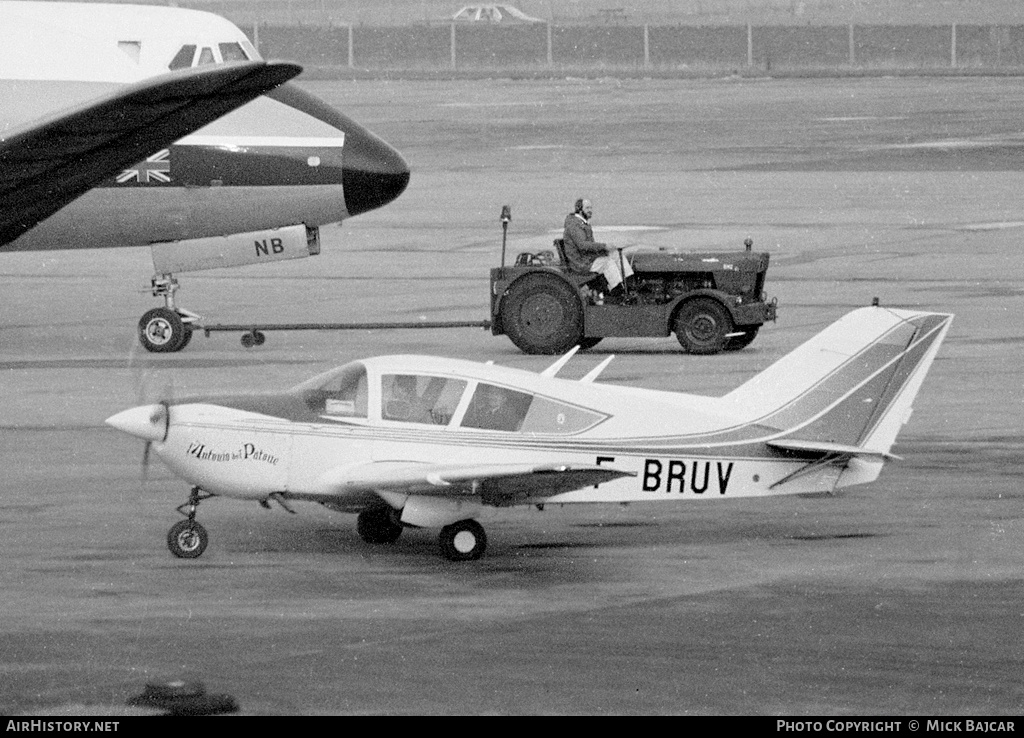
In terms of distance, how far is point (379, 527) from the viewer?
17828 millimetres

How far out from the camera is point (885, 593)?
1598 centimetres

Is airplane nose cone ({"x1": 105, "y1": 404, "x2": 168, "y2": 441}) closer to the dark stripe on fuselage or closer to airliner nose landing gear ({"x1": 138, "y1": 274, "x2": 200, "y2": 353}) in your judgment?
the dark stripe on fuselage

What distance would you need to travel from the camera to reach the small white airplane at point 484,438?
16.9 m

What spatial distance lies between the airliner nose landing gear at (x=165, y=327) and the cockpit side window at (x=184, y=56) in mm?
2897

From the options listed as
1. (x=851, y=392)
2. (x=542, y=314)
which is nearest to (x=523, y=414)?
(x=851, y=392)

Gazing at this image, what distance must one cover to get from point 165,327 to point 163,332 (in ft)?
0.24

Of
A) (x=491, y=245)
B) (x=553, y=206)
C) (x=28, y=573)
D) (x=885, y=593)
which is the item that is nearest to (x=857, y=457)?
(x=885, y=593)

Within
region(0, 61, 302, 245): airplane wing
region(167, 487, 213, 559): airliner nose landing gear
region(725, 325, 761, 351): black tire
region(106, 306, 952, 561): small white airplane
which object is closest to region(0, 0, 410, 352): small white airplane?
region(725, 325, 761, 351): black tire

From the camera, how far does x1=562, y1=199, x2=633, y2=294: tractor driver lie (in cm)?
2752

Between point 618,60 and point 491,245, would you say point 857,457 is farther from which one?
point 618,60

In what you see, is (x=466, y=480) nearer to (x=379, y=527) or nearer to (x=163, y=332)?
(x=379, y=527)

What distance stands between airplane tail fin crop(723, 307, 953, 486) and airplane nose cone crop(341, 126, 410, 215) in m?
11.1

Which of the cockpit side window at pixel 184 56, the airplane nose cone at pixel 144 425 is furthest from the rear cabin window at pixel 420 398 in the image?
the cockpit side window at pixel 184 56

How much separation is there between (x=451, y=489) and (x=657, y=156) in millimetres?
44208
